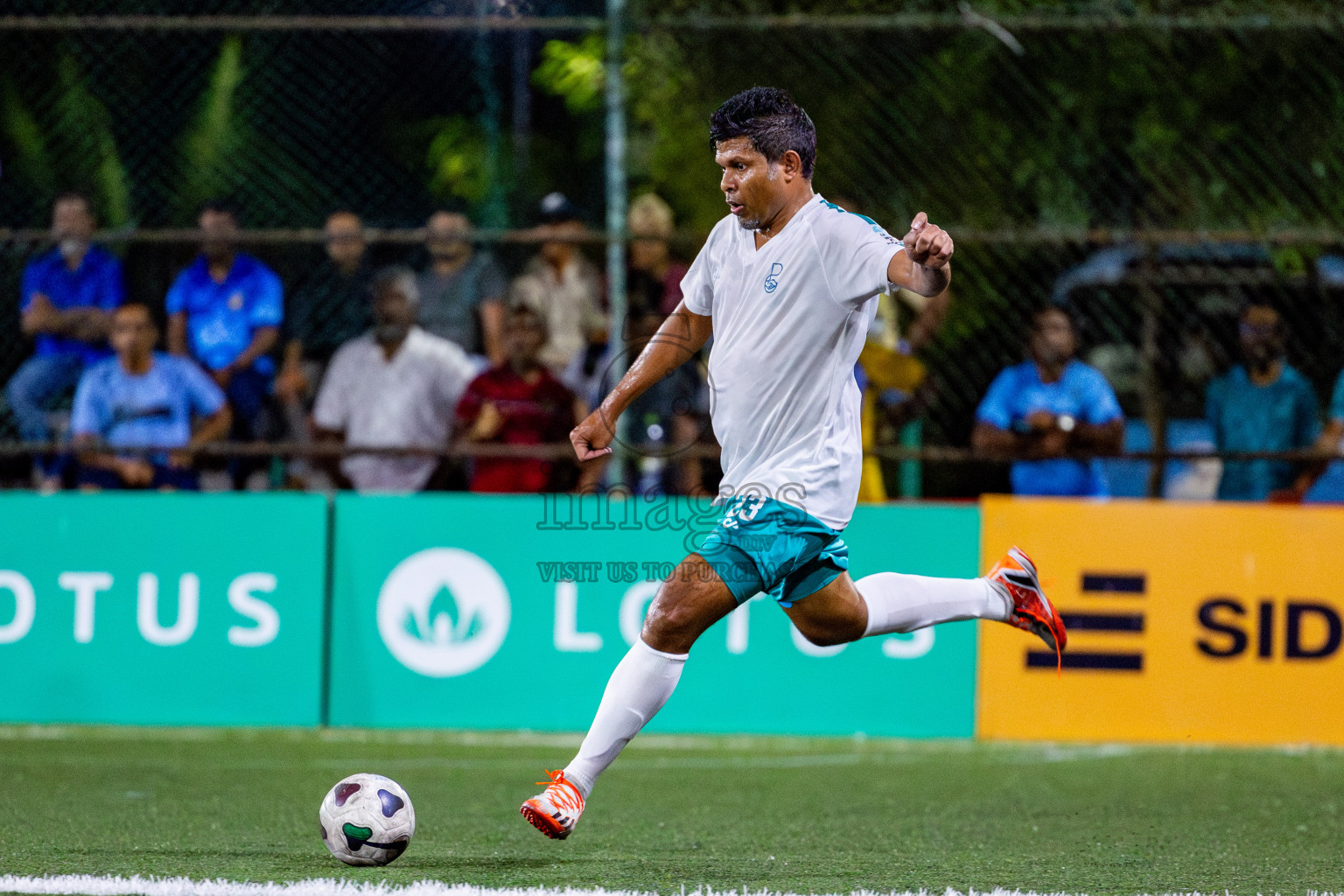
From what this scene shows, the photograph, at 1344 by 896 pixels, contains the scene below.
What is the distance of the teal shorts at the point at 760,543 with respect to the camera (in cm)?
458

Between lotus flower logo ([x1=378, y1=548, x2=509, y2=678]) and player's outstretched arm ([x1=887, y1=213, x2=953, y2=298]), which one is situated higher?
player's outstretched arm ([x1=887, y1=213, x2=953, y2=298])

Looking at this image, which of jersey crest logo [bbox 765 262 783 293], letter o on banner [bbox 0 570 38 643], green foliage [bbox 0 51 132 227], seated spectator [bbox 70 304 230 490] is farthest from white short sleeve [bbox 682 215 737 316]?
green foliage [bbox 0 51 132 227]

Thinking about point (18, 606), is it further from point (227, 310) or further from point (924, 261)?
point (924, 261)

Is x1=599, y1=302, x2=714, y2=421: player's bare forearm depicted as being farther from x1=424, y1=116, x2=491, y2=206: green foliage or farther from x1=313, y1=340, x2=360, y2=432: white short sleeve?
x1=424, y1=116, x2=491, y2=206: green foliage

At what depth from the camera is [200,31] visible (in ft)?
28.1

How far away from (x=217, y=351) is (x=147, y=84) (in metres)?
1.47

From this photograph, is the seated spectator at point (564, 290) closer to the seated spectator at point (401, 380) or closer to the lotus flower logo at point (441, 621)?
the seated spectator at point (401, 380)

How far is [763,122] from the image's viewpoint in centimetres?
457

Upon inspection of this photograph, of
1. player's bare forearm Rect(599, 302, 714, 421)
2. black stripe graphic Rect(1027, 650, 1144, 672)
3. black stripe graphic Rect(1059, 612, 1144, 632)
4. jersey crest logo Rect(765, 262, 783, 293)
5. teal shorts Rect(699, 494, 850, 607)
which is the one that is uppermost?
jersey crest logo Rect(765, 262, 783, 293)

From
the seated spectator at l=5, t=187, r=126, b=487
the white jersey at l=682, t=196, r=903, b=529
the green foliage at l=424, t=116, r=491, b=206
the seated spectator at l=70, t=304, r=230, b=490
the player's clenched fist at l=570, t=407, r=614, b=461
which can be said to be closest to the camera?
the white jersey at l=682, t=196, r=903, b=529

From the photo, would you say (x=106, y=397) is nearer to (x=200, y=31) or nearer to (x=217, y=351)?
(x=217, y=351)

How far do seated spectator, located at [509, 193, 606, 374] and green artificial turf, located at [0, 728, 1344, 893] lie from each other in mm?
2050

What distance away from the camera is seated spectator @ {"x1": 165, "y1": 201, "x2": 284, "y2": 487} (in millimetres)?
8523

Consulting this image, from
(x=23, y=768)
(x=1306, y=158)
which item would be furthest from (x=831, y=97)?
(x=23, y=768)
